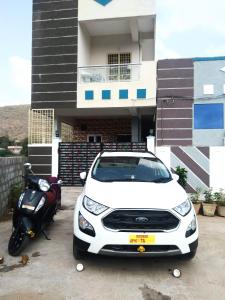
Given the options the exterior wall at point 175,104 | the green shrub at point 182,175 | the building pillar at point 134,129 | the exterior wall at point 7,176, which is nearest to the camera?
the exterior wall at point 7,176

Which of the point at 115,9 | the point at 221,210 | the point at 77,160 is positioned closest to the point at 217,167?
the point at 221,210

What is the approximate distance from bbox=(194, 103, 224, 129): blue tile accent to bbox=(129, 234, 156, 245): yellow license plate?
8.32 meters

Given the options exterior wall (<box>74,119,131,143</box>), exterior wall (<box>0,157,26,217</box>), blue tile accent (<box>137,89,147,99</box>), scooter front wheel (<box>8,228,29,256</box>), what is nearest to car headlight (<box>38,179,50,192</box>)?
scooter front wheel (<box>8,228,29,256</box>)

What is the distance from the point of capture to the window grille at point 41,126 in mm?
13117

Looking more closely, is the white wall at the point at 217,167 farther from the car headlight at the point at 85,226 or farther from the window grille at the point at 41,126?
the window grille at the point at 41,126

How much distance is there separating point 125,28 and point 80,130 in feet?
18.4

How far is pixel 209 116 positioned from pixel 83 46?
632cm

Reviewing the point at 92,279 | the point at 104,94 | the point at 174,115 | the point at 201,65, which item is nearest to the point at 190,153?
the point at 174,115

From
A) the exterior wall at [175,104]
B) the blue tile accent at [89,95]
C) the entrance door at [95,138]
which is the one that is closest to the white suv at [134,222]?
the exterior wall at [175,104]

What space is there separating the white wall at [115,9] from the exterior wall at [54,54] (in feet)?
1.31

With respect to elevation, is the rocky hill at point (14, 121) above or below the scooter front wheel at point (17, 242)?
above

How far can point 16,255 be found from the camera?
4.50 meters

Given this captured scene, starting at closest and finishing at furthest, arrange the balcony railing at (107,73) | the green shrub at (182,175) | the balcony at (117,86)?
the green shrub at (182,175) < the balcony at (117,86) < the balcony railing at (107,73)

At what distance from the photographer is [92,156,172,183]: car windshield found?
15.7 feet
